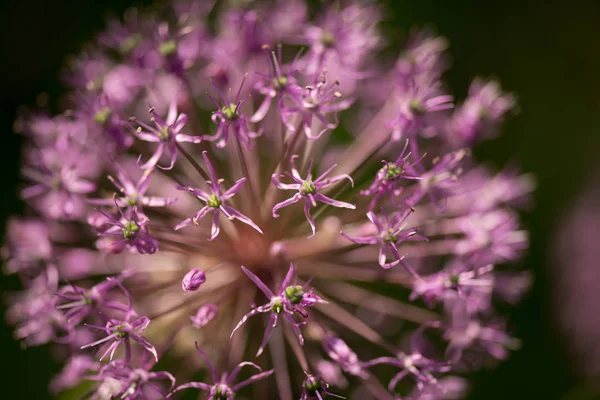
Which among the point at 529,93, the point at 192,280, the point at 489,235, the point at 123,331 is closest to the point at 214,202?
the point at 192,280

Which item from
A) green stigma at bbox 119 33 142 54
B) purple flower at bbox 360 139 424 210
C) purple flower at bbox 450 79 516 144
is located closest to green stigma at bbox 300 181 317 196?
purple flower at bbox 360 139 424 210

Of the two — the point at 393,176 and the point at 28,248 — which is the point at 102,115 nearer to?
the point at 28,248

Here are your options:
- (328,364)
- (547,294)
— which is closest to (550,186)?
(547,294)

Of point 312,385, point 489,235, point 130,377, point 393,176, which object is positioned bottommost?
point 489,235

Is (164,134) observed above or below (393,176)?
above

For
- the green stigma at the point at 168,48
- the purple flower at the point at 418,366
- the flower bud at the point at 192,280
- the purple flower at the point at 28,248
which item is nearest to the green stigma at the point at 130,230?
the flower bud at the point at 192,280

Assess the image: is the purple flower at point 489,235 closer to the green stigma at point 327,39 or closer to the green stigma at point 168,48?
the green stigma at point 327,39

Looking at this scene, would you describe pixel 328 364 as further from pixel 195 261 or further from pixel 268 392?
pixel 195 261
